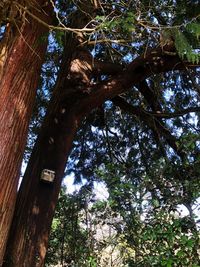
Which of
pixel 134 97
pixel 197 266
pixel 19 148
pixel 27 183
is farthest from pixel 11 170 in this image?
pixel 134 97

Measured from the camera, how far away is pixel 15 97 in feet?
12.3

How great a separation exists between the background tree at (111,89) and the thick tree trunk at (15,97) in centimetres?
35

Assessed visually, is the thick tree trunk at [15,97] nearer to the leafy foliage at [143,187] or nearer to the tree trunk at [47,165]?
the leafy foliage at [143,187]

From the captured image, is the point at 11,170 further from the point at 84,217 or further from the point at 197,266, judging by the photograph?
the point at 197,266

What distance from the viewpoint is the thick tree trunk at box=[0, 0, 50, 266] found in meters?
3.56

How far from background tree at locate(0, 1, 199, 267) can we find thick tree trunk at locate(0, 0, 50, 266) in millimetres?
352

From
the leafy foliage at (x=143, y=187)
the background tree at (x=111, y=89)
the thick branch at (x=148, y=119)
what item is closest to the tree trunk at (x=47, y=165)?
the background tree at (x=111, y=89)

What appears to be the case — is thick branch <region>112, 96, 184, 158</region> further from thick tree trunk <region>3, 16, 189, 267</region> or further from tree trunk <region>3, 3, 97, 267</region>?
tree trunk <region>3, 3, 97, 267</region>

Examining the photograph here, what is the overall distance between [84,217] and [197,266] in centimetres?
172

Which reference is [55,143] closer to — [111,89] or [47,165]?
[47,165]

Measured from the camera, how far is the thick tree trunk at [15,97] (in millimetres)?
3564

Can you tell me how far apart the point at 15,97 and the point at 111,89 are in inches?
60.1

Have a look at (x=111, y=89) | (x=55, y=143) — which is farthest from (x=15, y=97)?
(x=111, y=89)

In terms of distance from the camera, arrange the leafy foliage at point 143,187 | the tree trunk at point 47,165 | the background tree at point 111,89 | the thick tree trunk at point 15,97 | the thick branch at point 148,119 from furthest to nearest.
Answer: the thick branch at point 148,119 < the tree trunk at point 47,165 < the background tree at point 111,89 < the leafy foliage at point 143,187 < the thick tree trunk at point 15,97
